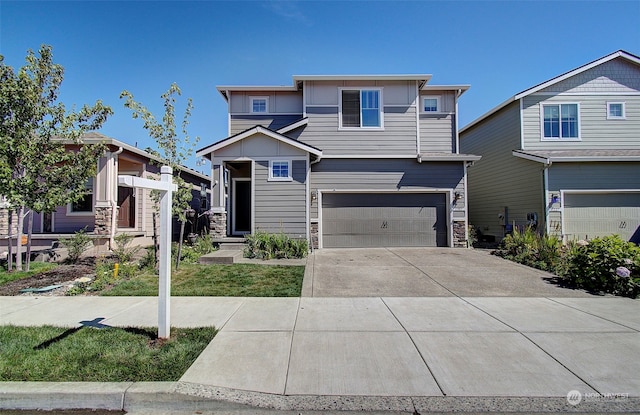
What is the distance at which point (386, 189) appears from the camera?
1341cm

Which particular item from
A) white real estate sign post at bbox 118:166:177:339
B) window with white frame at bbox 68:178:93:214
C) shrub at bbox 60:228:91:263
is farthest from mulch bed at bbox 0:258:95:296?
white real estate sign post at bbox 118:166:177:339

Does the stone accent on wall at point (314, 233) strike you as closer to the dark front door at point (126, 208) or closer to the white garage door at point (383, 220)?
the white garage door at point (383, 220)

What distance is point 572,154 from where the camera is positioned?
515 inches

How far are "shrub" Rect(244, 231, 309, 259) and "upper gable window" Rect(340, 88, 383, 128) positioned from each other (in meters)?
5.60

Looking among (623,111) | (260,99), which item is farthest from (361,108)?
(623,111)

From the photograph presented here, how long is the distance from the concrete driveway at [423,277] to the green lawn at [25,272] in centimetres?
683

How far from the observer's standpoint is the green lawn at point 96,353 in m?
3.34

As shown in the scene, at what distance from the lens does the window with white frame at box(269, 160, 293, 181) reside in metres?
12.2

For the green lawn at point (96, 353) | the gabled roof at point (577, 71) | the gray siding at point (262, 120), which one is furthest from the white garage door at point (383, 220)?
the green lawn at point (96, 353)

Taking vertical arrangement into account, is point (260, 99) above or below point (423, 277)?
above

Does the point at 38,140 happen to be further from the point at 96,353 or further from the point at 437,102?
the point at 437,102

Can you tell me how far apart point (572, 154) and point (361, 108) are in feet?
27.8

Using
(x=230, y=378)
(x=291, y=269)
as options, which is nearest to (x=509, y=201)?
(x=291, y=269)

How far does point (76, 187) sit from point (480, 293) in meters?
9.97
